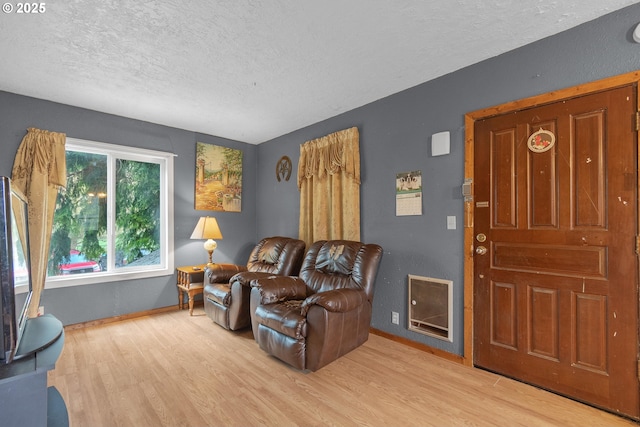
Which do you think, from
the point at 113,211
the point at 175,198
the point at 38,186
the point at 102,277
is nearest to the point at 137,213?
the point at 113,211

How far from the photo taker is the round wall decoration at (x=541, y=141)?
2.09m

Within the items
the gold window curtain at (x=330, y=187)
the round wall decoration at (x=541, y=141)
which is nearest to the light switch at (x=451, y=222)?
the round wall decoration at (x=541, y=141)

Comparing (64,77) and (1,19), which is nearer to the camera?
(1,19)

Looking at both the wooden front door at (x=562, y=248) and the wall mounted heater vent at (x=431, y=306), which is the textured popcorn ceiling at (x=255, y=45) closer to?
the wooden front door at (x=562, y=248)

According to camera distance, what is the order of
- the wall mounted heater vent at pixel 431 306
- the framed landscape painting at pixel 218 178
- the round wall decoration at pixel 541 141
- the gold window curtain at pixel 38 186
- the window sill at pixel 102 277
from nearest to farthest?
the round wall decoration at pixel 541 141 → the wall mounted heater vent at pixel 431 306 → the gold window curtain at pixel 38 186 → the window sill at pixel 102 277 → the framed landscape painting at pixel 218 178

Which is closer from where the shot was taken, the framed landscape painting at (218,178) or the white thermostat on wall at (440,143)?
the white thermostat on wall at (440,143)

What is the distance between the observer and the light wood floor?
179 centimetres

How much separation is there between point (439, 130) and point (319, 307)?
→ 193cm

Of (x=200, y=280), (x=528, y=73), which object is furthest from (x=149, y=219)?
(x=528, y=73)

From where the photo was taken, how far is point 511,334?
224 centimetres

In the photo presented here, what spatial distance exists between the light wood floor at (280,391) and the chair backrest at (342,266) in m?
0.66

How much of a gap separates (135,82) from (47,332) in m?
2.39

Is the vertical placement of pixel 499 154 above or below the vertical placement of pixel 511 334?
above

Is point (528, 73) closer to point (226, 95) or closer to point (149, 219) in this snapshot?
point (226, 95)
